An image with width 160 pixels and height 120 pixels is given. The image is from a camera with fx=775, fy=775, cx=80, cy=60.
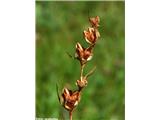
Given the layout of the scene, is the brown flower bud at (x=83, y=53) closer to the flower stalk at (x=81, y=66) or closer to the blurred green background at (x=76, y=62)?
the flower stalk at (x=81, y=66)

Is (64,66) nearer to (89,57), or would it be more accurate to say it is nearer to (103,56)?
(103,56)

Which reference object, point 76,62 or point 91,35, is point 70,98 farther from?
point 76,62

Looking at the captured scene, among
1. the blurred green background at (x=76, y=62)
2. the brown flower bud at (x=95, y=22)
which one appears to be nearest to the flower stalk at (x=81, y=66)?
the brown flower bud at (x=95, y=22)

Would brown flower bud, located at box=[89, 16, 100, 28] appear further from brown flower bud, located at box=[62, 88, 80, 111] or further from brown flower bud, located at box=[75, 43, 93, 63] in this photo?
brown flower bud, located at box=[62, 88, 80, 111]
